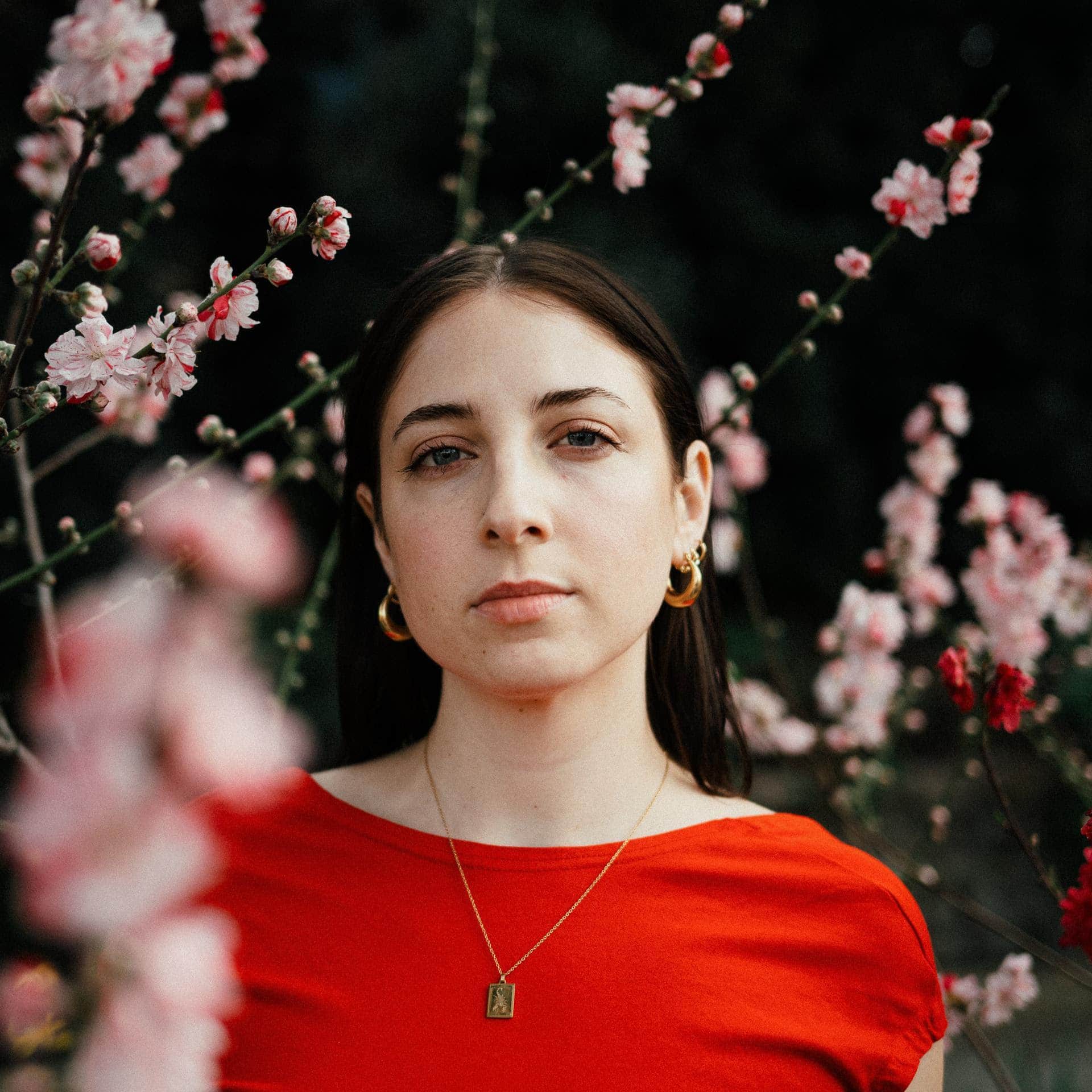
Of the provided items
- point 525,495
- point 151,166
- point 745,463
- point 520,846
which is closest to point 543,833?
point 520,846

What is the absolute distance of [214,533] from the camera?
1558mm

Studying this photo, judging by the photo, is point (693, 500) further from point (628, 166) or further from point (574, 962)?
point (574, 962)

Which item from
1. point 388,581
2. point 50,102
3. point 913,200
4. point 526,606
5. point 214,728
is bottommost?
point 214,728

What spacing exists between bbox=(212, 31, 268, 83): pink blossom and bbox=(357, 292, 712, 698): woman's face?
456 millimetres

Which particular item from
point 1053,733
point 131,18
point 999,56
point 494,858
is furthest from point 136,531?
point 999,56

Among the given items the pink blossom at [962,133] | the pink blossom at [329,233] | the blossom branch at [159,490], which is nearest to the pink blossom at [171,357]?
the pink blossom at [329,233]

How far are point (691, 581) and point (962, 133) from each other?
27.5 inches

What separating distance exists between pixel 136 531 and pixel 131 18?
2.80 ft

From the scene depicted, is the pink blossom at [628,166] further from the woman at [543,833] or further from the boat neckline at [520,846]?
the boat neckline at [520,846]

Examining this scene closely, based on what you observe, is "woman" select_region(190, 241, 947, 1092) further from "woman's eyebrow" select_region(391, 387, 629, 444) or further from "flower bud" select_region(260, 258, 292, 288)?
"flower bud" select_region(260, 258, 292, 288)

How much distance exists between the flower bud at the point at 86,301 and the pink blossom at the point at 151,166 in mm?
1016

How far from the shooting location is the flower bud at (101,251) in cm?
88

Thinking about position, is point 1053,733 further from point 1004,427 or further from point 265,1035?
point 265,1035

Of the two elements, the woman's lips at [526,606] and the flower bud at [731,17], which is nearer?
the woman's lips at [526,606]
